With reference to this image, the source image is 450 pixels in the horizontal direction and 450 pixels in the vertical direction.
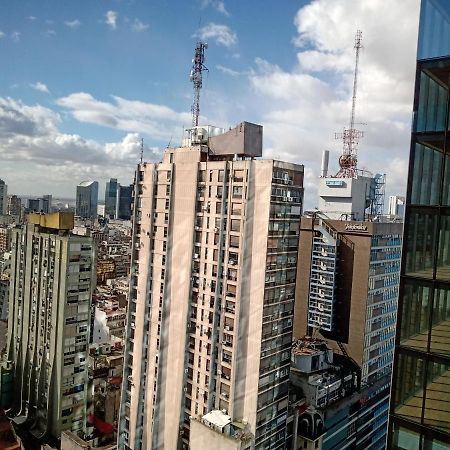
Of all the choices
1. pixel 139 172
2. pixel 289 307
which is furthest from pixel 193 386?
pixel 139 172

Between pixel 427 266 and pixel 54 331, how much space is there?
40.3m

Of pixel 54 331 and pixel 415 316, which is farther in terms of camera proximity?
pixel 54 331

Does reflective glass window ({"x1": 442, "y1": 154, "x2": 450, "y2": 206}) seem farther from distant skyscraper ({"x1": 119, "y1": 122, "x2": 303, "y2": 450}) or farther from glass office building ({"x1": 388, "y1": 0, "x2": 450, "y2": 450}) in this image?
distant skyscraper ({"x1": 119, "y1": 122, "x2": 303, "y2": 450})

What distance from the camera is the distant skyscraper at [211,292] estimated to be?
84.2 ft

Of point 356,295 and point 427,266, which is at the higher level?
point 427,266

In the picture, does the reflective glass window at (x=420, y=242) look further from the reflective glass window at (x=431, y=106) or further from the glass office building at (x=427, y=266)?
the reflective glass window at (x=431, y=106)

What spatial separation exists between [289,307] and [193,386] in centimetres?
784

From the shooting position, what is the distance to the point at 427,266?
8.28 m

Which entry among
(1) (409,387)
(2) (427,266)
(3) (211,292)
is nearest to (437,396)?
(1) (409,387)

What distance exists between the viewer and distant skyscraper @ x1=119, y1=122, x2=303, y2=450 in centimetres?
2567

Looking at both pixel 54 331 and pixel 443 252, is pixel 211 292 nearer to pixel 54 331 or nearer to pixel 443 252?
pixel 443 252

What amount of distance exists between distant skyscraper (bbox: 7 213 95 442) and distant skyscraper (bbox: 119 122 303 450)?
41.3 ft

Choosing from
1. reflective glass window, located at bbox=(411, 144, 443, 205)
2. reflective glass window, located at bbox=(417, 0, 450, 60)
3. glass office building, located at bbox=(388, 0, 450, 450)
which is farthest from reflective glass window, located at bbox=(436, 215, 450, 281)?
reflective glass window, located at bbox=(417, 0, 450, 60)

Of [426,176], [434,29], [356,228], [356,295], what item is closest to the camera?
[434,29]
